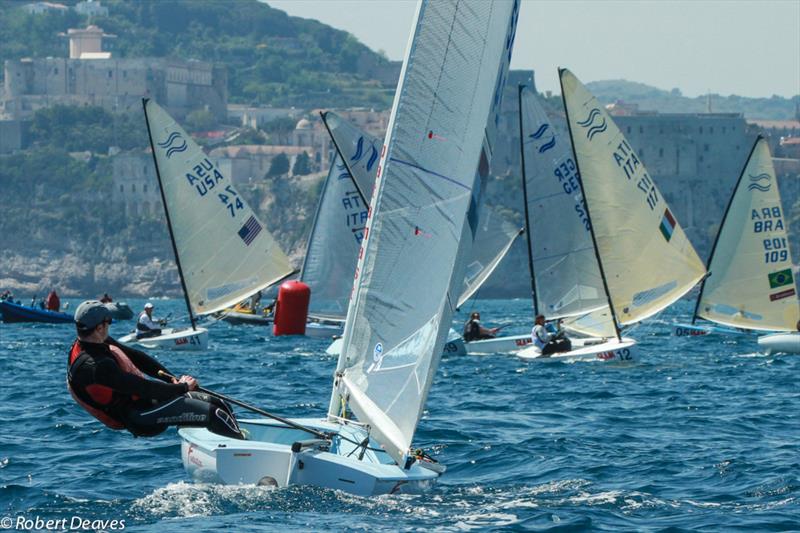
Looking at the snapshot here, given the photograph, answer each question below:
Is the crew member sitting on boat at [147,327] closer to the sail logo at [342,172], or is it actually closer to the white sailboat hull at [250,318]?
the sail logo at [342,172]

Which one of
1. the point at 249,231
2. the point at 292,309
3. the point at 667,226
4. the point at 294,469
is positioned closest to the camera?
the point at 294,469

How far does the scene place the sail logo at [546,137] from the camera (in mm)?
27250

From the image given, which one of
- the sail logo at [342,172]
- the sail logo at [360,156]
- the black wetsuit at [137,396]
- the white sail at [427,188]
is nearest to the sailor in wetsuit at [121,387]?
the black wetsuit at [137,396]

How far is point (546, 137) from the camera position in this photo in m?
27.3

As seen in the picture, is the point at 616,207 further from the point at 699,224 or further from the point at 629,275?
the point at 699,224

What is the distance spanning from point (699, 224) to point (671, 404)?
12287 cm

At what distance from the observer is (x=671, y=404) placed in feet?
61.3

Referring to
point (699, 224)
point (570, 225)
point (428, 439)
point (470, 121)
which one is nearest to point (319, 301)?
point (570, 225)

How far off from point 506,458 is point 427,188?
10.8 ft

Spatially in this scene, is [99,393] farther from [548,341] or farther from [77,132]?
[77,132]

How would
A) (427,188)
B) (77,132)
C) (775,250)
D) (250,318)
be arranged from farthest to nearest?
(77,132) < (250,318) < (775,250) < (427,188)

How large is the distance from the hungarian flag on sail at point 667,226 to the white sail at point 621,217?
0.02 m

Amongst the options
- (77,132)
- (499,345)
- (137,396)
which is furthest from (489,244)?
(77,132)

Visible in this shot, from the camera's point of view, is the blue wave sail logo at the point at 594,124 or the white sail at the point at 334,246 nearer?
the blue wave sail logo at the point at 594,124
